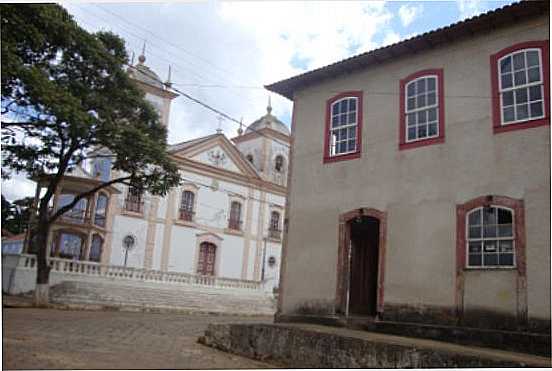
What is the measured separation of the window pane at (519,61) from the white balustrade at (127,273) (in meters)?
15.6

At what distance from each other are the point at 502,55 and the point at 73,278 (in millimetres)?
15864

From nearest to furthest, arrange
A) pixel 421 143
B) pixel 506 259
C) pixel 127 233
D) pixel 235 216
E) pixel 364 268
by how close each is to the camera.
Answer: pixel 506 259 < pixel 421 143 < pixel 364 268 < pixel 127 233 < pixel 235 216

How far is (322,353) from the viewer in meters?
7.54

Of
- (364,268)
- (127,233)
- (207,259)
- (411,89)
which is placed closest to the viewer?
(411,89)

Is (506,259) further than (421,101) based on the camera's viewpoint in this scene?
No

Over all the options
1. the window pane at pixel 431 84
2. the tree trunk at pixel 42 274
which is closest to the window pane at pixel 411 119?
the window pane at pixel 431 84

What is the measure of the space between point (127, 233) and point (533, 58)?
1924 centimetres

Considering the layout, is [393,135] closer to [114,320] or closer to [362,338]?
[362,338]

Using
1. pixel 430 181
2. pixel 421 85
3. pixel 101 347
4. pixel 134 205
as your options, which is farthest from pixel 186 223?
pixel 430 181

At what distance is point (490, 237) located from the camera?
8.09 meters

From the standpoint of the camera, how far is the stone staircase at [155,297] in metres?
17.4

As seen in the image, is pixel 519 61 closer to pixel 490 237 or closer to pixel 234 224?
pixel 490 237

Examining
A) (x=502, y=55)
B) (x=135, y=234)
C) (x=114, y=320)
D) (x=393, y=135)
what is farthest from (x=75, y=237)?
(x=502, y=55)

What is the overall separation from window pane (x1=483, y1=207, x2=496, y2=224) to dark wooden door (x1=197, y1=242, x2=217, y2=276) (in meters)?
19.5
